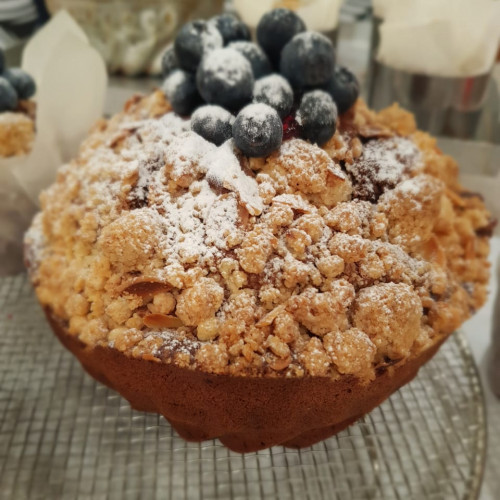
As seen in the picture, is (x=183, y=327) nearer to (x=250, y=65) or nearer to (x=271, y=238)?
(x=271, y=238)

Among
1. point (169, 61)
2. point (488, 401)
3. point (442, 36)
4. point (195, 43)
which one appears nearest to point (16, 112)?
point (169, 61)

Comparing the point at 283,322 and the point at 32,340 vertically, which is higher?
the point at 283,322

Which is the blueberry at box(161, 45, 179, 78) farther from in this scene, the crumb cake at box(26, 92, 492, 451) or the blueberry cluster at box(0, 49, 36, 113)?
the blueberry cluster at box(0, 49, 36, 113)

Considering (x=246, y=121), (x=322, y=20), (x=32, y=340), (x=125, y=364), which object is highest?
(x=246, y=121)

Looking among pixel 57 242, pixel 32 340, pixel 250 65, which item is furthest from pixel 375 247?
pixel 32 340

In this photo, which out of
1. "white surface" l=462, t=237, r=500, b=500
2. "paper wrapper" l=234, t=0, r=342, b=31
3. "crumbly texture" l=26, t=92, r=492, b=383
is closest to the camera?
"crumbly texture" l=26, t=92, r=492, b=383

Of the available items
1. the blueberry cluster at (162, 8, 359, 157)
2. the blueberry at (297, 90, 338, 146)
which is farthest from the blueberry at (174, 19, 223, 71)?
the blueberry at (297, 90, 338, 146)

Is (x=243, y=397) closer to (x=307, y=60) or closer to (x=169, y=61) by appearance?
(x=307, y=60)
